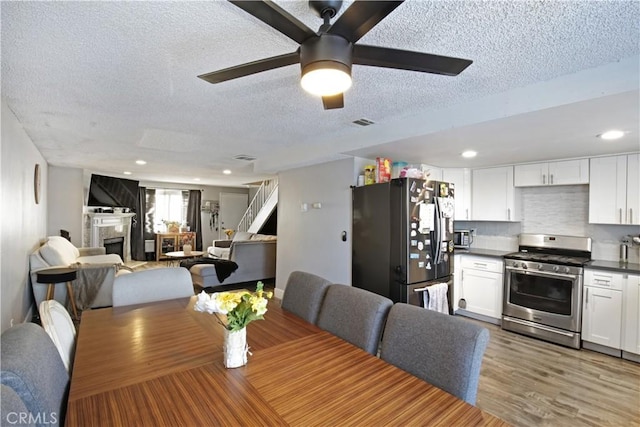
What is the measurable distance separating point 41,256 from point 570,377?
5887 mm

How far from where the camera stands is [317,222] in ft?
14.2

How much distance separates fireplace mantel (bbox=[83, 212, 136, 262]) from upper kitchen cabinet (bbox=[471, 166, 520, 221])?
25.3ft

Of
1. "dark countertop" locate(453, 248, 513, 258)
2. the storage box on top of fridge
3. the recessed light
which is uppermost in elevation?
the recessed light

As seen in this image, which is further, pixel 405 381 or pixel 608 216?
pixel 608 216

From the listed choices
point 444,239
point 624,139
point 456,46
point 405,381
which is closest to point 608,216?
point 624,139

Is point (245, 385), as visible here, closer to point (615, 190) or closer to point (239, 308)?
point (239, 308)

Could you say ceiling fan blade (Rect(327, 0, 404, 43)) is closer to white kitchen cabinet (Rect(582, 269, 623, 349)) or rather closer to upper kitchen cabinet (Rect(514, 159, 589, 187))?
white kitchen cabinet (Rect(582, 269, 623, 349))

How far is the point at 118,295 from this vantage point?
2121mm

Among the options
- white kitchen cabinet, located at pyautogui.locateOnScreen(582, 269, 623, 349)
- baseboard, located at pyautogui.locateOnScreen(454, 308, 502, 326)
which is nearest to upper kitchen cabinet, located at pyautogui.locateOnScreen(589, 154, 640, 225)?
white kitchen cabinet, located at pyautogui.locateOnScreen(582, 269, 623, 349)

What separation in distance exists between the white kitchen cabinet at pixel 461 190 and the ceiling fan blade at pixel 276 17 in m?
3.67

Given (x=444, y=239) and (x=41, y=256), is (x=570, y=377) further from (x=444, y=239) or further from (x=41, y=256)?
(x=41, y=256)

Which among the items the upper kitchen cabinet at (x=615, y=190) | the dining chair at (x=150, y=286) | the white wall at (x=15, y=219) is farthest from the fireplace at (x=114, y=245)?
the upper kitchen cabinet at (x=615, y=190)

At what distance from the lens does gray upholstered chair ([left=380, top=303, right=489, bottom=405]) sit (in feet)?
4.00

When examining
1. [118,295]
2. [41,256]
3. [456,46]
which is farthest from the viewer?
[41,256]
